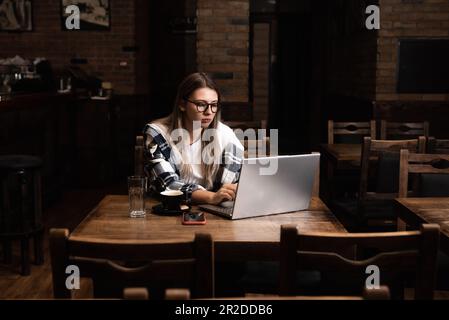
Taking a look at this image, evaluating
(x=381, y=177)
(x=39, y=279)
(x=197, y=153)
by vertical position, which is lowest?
(x=39, y=279)

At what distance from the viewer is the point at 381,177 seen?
3318 mm

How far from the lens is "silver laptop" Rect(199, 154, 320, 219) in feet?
6.10

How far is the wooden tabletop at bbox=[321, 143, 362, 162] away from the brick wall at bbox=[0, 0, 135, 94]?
352 centimetres

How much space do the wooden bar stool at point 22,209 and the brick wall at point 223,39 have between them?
188 cm

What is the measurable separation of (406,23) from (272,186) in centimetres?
409

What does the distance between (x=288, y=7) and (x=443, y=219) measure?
20.3 ft

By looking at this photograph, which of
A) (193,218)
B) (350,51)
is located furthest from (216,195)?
(350,51)

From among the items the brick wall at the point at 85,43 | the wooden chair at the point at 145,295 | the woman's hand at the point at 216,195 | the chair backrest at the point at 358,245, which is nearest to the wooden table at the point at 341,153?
the woman's hand at the point at 216,195

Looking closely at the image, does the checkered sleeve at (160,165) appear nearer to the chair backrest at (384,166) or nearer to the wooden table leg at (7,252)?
the chair backrest at (384,166)

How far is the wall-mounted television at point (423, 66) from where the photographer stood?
554cm

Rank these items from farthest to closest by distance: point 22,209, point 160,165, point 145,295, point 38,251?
point 38,251 → point 22,209 → point 160,165 → point 145,295

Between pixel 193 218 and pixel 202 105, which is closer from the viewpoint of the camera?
pixel 193 218

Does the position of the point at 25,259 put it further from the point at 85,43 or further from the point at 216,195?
the point at 85,43

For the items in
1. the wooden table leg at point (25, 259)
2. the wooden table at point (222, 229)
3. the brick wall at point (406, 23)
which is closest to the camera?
the wooden table at point (222, 229)
